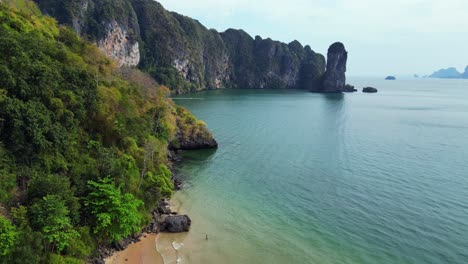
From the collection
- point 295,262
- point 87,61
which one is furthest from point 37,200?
point 87,61

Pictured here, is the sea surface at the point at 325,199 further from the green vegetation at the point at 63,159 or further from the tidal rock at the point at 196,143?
the green vegetation at the point at 63,159

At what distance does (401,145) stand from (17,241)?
67.9 meters

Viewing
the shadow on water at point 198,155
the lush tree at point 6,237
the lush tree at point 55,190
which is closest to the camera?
the lush tree at point 6,237

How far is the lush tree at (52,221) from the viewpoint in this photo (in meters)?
24.1

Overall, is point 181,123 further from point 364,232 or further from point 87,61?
point 364,232

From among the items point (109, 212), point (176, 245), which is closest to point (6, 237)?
point (109, 212)

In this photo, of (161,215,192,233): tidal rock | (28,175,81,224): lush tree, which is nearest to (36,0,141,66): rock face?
(161,215,192,233): tidal rock

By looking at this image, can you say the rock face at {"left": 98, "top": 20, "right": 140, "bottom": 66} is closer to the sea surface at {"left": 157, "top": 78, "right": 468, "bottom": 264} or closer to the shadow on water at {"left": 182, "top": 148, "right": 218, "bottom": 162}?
the sea surface at {"left": 157, "top": 78, "right": 468, "bottom": 264}

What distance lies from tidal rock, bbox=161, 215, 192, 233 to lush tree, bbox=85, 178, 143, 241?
4157mm

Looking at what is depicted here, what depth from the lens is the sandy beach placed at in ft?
94.0

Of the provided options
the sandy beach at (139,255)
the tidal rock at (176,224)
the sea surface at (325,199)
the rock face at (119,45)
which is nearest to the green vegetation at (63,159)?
the sandy beach at (139,255)

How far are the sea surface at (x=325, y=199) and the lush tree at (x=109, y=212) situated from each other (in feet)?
13.0

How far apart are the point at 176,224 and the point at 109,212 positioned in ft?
23.7

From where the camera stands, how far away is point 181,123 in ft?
216
